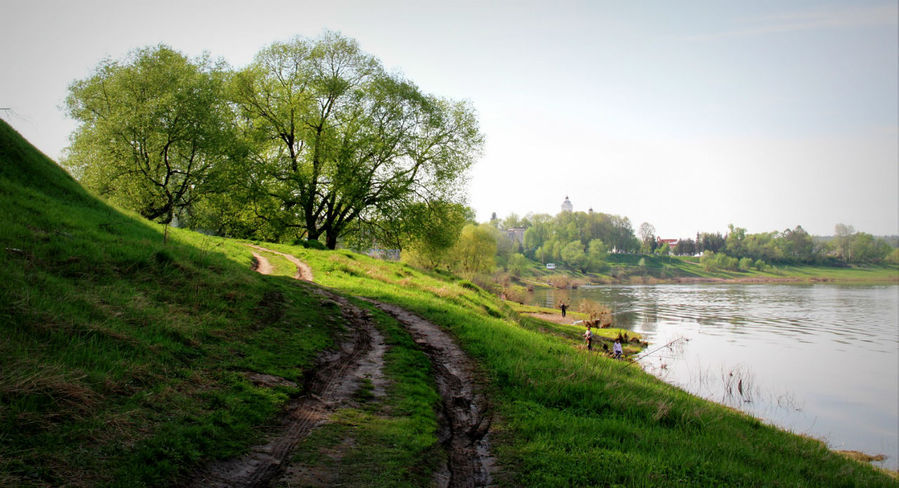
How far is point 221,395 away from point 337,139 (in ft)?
93.7

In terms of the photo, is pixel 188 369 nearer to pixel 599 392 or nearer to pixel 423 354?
pixel 423 354

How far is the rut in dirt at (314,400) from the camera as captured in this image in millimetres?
5152

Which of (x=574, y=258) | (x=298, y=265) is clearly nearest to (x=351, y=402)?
(x=298, y=265)

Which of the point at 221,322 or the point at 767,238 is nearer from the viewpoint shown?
the point at 221,322

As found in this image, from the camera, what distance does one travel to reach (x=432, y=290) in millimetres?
23922

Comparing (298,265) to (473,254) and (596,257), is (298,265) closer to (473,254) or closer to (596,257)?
(473,254)

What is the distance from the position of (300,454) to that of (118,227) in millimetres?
11600

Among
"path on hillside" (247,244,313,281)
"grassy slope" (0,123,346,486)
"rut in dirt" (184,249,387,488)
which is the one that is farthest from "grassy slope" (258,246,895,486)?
"path on hillside" (247,244,313,281)

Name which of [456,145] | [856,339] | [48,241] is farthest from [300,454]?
[856,339]

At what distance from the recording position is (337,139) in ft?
109

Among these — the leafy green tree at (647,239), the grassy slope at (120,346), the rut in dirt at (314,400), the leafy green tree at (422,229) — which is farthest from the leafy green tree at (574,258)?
the grassy slope at (120,346)

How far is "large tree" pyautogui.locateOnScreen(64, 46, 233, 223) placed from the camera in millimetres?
28438

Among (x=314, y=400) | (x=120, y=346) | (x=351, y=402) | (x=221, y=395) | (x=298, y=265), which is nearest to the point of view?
(x=221, y=395)

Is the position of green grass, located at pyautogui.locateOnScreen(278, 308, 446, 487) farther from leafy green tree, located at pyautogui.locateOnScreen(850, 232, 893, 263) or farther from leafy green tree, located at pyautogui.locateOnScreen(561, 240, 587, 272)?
leafy green tree, located at pyautogui.locateOnScreen(850, 232, 893, 263)
